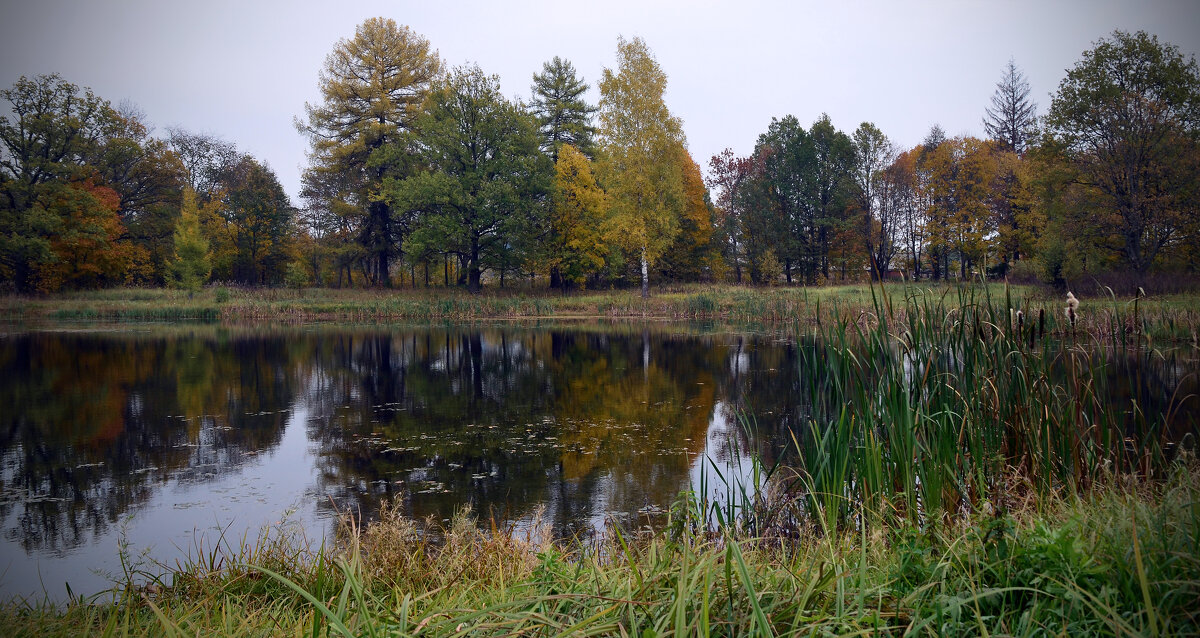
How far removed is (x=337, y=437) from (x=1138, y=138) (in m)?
25.7

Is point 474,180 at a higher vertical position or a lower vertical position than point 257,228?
higher

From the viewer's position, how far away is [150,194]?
38.1m

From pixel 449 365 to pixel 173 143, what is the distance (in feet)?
132

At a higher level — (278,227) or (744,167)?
(744,167)

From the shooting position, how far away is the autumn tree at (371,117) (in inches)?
1331

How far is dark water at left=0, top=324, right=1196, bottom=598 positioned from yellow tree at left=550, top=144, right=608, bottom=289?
18508mm

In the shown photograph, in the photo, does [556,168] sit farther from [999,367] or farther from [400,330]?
[999,367]

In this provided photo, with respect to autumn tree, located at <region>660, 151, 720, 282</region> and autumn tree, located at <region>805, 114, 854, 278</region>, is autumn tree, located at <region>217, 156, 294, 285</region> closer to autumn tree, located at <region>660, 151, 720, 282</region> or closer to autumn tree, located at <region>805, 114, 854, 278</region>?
autumn tree, located at <region>660, 151, 720, 282</region>

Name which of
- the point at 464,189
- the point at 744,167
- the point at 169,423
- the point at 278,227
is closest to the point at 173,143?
the point at 278,227

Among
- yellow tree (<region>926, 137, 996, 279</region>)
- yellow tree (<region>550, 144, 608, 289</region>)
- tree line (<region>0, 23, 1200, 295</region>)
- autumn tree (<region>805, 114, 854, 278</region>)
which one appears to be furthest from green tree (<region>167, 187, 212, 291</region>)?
yellow tree (<region>926, 137, 996, 279</region>)

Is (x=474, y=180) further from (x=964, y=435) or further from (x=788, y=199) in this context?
(x=964, y=435)

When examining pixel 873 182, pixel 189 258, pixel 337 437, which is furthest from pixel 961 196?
pixel 189 258

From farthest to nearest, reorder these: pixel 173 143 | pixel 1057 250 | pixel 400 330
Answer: pixel 173 143 < pixel 400 330 < pixel 1057 250

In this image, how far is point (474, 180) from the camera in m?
31.8
